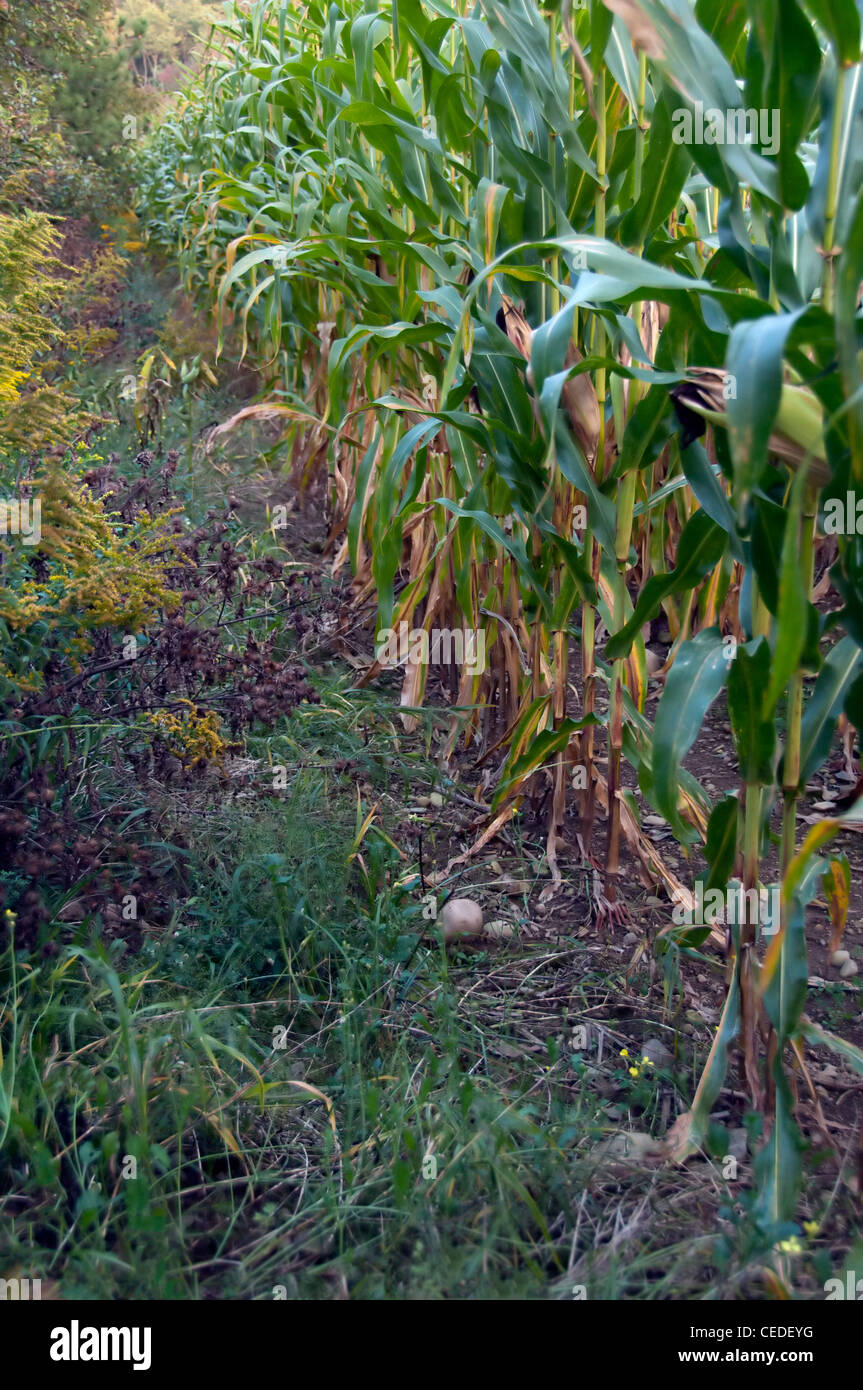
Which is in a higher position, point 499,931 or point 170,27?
point 170,27

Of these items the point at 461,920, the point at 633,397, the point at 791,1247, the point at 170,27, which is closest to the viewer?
the point at 791,1247

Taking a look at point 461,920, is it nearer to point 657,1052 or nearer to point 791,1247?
point 657,1052

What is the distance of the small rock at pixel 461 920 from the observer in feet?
6.85

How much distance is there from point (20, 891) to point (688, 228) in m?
2.32

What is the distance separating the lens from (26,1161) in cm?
145

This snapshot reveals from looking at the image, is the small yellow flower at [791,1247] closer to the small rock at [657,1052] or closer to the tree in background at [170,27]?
the small rock at [657,1052]

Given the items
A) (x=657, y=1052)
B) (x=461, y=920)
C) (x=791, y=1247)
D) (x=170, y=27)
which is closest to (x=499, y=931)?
(x=461, y=920)

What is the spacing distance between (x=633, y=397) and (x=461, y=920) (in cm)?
115

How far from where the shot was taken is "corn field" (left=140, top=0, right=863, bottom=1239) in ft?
4.03

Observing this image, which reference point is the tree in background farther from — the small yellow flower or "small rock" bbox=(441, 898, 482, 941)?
the small yellow flower

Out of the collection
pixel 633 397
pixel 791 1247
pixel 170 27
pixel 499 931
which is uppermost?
pixel 170 27

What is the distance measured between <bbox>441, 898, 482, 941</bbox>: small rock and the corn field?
0.22 m

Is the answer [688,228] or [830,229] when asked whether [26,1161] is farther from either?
[688,228]

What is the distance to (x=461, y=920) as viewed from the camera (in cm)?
209
